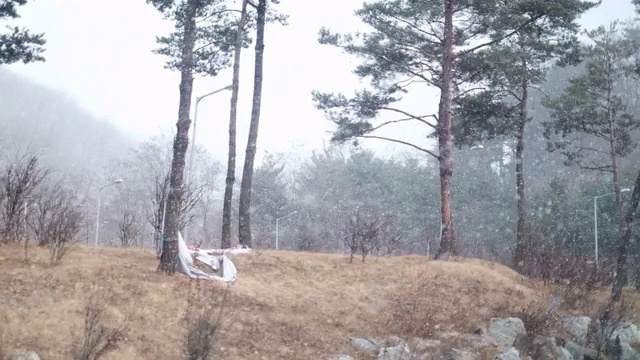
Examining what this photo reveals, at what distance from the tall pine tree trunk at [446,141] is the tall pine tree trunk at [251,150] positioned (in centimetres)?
526

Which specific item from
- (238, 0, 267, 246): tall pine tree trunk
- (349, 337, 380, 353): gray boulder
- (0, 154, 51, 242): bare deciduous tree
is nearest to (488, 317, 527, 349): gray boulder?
(349, 337, 380, 353): gray boulder

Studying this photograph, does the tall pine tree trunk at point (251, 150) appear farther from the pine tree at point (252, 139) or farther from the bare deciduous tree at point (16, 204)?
the bare deciduous tree at point (16, 204)

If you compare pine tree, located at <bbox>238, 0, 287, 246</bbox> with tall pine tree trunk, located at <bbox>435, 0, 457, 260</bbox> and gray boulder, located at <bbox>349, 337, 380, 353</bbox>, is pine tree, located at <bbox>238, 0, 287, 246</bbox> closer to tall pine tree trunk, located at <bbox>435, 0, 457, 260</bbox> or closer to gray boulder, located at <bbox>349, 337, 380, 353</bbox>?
tall pine tree trunk, located at <bbox>435, 0, 457, 260</bbox>

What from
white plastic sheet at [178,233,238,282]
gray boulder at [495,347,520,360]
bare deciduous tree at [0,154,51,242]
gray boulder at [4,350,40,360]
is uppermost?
bare deciduous tree at [0,154,51,242]

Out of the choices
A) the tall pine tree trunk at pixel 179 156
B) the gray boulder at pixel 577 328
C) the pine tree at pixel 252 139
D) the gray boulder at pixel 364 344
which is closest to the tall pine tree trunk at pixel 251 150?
the pine tree at pixel 252 139

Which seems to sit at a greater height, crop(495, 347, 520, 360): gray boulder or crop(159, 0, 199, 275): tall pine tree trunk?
crop(159, 0, 199, 275): tall pine tree trunk

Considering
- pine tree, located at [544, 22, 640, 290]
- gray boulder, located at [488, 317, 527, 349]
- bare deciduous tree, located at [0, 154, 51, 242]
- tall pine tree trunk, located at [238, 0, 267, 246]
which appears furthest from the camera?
pine tree, located at [544, 22, 640, 290]

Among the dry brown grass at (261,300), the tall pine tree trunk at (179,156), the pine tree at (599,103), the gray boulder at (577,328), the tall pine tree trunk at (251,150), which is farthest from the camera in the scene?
the pine tree at (599,103)

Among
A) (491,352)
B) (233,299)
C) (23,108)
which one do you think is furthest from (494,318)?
(23,108)

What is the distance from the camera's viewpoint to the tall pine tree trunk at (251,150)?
53.8 feet

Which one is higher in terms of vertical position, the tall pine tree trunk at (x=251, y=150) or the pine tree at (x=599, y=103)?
the pine tree at (x=599, y=103)

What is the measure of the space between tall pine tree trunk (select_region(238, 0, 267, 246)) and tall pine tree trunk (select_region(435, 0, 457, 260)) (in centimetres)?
526

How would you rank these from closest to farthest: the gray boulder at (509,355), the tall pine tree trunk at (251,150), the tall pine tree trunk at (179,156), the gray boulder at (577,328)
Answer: the gray boulder at (509,355)
the tall pine tree trunk at (179,156)
the gray boulder at (577,328)
the tall pine tree trunk at (251,150)

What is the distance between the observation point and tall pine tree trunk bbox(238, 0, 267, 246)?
53.8 feet
